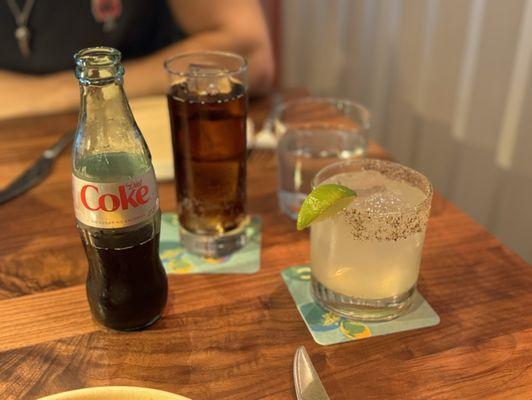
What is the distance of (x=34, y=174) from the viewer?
3.11 feet

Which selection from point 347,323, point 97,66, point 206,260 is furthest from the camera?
Result: point 206,260

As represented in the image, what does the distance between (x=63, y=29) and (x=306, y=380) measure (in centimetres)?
123

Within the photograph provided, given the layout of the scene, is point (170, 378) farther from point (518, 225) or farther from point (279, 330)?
point (518, 225)

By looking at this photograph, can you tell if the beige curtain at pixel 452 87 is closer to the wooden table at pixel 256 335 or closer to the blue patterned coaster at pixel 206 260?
the wooden table at pixel 256 335

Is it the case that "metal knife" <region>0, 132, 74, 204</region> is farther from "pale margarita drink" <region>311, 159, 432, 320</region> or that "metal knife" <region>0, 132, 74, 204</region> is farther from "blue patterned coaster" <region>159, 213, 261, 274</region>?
"pale margarita drink" <region>311, 159, 432, 320</region>

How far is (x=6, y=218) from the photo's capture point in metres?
0.85

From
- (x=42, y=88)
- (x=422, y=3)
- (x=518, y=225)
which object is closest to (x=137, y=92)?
(x=42, y=88)

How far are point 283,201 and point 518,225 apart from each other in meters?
0.75

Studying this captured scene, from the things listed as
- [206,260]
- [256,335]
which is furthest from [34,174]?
[256,335]

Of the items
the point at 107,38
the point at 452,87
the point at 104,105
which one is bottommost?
the point at 452,87

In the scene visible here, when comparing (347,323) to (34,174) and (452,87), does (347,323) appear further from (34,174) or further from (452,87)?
(452,87)

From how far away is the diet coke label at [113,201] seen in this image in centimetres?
57

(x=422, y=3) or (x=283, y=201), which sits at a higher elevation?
(x=422, y=3)

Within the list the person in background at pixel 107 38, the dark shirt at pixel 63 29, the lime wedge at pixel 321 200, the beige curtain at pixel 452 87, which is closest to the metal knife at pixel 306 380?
the lime wedge at pixel 321 200
